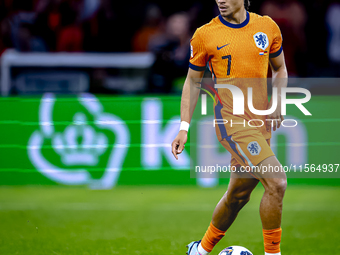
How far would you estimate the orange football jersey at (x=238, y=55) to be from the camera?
389 cm

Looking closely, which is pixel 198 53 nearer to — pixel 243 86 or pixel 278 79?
pixel 243 86

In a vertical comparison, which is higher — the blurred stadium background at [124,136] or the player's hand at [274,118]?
the player's hand at [274,118]

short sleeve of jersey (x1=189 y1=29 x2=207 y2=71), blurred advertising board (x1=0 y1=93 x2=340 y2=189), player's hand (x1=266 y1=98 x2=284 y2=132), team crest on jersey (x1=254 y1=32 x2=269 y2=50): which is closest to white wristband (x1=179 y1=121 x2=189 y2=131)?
short sleeve of jersey (x1=189 y1=29 x2=207 y2=71)

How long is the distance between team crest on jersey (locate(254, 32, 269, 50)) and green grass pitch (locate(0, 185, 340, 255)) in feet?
5.92

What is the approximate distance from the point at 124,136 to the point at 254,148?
13.5 ft

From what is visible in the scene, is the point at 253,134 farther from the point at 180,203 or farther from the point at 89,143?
the point at 89,143

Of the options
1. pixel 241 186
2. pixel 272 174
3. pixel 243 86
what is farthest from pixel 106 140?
pixel 272 174

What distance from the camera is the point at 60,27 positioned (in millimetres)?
9672

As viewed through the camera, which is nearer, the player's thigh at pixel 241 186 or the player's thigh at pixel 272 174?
the player's thigh at pixel 272 174

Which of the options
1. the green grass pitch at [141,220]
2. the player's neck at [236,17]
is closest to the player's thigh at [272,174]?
the player's neck at [236,17]

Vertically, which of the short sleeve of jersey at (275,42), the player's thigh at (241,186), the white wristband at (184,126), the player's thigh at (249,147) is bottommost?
the player's thigh at (241,186)

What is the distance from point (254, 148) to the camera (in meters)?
3.77

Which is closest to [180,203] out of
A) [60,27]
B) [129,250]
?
[129,250]

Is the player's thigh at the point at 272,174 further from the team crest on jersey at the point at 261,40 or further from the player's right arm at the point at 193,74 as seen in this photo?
the team crest on jersey at the point at 261,40
